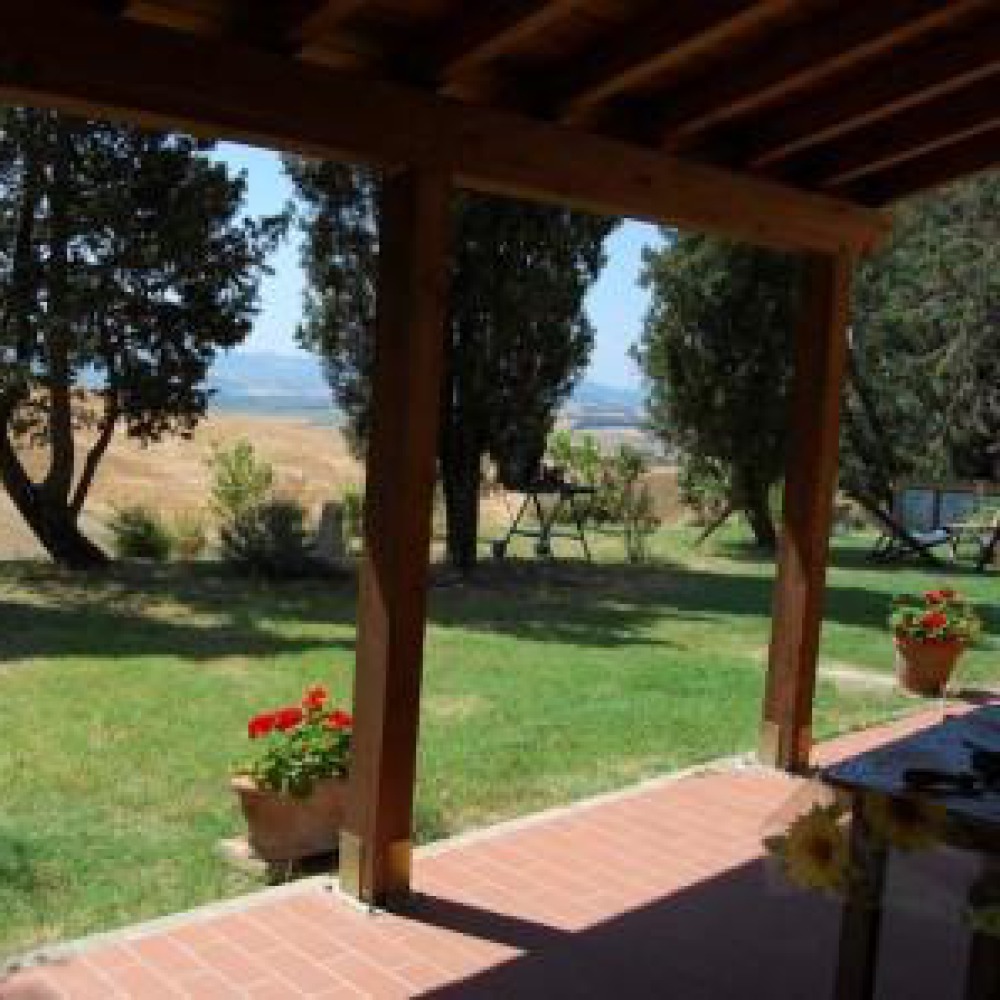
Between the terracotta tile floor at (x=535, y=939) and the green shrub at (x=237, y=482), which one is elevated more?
the green shrub at (x=237, y=482)

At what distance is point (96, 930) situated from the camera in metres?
3.79

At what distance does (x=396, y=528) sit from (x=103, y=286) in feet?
27.4

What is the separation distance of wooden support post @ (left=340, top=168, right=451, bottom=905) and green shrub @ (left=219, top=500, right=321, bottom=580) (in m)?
7.72

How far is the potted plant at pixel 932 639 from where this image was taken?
7859 millimetres

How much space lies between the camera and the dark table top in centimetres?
257

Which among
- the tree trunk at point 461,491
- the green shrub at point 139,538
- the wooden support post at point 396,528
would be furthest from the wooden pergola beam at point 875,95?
the green shrub at point 139,538

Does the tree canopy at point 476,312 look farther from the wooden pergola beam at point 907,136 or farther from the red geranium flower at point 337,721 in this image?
the red geranium flower at point 337,721

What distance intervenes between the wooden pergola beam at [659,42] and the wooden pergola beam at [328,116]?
22 cm

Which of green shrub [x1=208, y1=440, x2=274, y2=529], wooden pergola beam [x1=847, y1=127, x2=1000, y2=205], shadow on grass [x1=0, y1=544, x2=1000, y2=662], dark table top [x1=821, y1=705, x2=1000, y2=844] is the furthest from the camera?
green shrub [x1=208, y1=440, x2=274, y2=529]

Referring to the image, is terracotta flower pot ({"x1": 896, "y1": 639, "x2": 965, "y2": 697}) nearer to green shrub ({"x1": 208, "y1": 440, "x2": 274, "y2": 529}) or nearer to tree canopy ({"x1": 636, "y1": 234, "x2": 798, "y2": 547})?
green shrub ({"x1": 208, "y1": 440, "x2": 274, "y2": 529})

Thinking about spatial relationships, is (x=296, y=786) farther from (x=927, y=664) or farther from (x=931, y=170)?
(x=927, y=664)

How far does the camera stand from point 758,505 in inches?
674

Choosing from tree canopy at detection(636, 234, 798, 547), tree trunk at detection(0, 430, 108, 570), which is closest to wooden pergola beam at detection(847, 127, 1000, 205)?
tree trunk at detection(0, 430, 108, 570)

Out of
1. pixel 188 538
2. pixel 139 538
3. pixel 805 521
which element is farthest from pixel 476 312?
pixel 805 521
